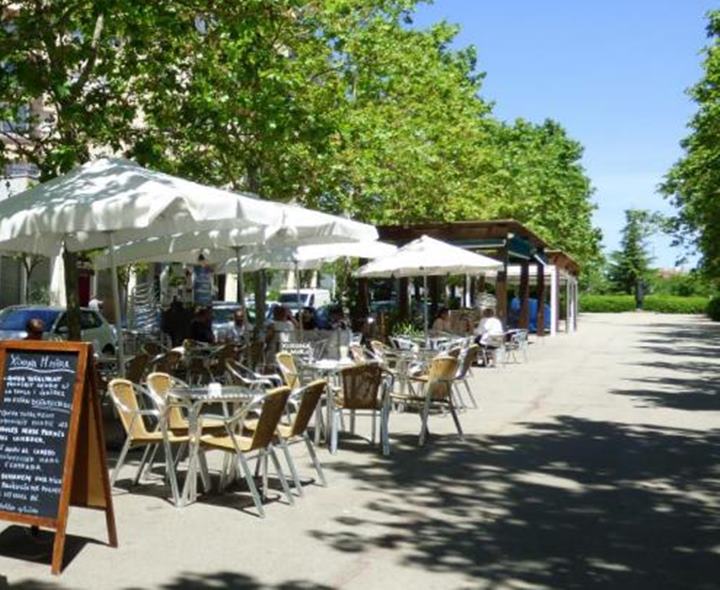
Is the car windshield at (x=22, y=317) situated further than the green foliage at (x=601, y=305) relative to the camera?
No

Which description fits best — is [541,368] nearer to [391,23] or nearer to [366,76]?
[366,76]

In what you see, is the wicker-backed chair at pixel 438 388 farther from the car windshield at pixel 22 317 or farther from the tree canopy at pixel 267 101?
the car windshield at pixel 22 317

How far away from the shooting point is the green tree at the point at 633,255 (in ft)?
325

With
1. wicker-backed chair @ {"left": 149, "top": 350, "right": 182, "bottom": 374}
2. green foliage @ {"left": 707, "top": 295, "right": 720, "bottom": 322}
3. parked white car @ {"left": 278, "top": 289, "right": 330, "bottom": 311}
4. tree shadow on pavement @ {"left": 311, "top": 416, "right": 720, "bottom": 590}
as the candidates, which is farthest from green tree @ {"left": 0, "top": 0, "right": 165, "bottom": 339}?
green foliage @ {"left": 707, "top": 295, "right": 720, "bottom": 322}

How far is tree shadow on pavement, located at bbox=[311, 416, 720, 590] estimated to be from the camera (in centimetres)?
533

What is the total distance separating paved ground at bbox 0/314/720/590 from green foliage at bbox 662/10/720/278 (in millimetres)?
18073

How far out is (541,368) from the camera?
19.8 meters

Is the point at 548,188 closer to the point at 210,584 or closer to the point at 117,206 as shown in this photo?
the point at 117,206

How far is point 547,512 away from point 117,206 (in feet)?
13.8

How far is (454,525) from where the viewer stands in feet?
20.5

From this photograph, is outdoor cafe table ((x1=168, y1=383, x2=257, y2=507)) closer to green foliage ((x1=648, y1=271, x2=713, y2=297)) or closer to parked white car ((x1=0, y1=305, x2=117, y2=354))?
parked white car ((x1=0, y1=305, x2=117, y2=354))

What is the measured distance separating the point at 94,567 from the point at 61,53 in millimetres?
7626

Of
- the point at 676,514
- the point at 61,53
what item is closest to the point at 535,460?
the point at 676,514

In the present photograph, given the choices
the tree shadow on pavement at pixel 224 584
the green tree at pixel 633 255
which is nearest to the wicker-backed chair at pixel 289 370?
the tree shadow on pavement at pixel 224 584
